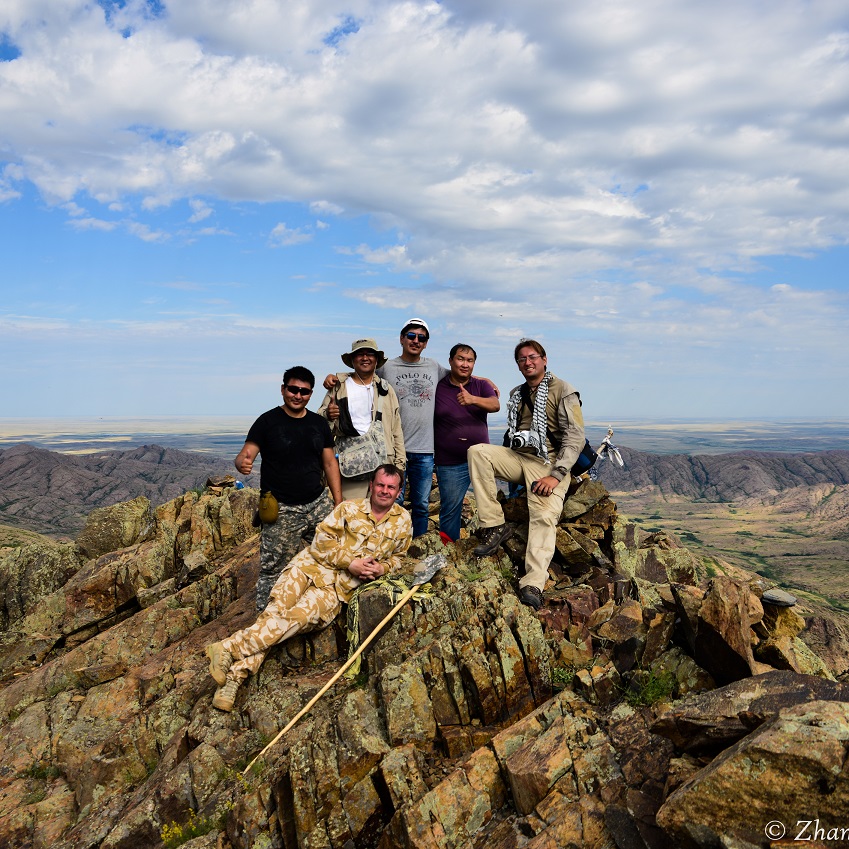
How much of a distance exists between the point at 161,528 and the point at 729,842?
18.3 meters

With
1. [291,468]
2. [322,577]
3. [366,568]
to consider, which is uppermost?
[291,468]

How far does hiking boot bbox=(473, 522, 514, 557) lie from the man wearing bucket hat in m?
2.22

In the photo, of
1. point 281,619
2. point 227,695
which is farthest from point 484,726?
point 227,695

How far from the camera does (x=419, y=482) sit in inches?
496

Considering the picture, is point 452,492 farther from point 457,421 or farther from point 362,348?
point 362,348

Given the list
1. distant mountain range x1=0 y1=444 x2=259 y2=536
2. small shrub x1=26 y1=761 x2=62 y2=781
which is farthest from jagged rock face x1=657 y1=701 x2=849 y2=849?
distant mountain range x1=0 y1=444 x2=259 y2=536

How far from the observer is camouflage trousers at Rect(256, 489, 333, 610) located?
37.3ft

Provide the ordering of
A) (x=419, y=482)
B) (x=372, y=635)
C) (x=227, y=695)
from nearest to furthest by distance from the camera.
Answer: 1. (x=372, y=635)
2. (x=227, y=695)
3. (x=419, y=482)

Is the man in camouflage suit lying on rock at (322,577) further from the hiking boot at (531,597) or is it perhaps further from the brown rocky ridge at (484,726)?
the hiking boot at (531,597)

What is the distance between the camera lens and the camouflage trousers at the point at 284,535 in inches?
448

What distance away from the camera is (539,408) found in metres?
11.3

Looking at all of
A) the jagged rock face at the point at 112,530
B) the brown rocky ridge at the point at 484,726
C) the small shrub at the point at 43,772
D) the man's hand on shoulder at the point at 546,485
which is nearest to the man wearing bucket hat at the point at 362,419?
the brown rocky ridge at the point at 484,726

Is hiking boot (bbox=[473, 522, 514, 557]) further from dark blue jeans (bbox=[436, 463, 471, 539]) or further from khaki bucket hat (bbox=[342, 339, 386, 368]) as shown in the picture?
khaki bucket hat (bbox=[342, 339, 386, 368])

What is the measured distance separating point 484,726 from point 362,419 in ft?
19.8
